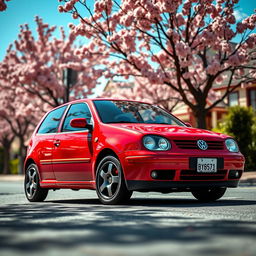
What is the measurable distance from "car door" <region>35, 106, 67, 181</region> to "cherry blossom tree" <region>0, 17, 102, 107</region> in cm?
1626

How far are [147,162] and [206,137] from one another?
106 centimetres

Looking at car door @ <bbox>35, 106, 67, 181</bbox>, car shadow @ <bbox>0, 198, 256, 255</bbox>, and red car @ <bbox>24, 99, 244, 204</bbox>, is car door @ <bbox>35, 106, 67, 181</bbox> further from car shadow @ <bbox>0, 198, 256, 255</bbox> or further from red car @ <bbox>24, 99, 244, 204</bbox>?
car shadow @ <bbox>0, 198, 256, 255</bbox>

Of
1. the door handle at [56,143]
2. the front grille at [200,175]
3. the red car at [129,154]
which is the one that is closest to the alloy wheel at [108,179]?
the red car at [129,154]

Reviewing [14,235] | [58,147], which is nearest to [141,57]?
[58,147]

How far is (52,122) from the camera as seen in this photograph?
28.9 feet

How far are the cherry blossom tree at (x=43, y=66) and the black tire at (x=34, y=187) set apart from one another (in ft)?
53.6

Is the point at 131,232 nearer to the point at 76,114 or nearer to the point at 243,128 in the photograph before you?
the point at 76,114

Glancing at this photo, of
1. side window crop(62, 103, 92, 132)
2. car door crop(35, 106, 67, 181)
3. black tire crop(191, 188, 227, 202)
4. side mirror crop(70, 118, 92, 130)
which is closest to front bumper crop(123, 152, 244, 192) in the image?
black tire crop(191, 188, 227, 202)

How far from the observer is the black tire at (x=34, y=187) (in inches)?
344

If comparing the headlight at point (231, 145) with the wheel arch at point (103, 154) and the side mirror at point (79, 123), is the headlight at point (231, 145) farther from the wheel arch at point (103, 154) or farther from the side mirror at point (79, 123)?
the side mirror at point (79, 123)

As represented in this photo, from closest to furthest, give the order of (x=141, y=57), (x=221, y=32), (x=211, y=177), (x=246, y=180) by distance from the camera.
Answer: (x=211, y=177) < (x=246, y=180) < (x=221, y=32) < (x=141, y=57)

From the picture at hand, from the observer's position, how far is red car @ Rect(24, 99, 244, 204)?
262 inches

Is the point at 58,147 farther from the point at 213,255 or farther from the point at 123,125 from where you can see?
the point at 213,255

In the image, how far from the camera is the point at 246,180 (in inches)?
589
